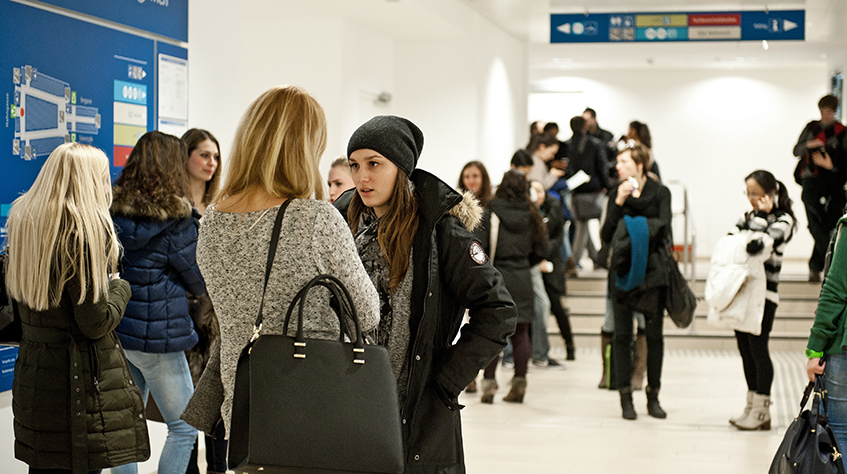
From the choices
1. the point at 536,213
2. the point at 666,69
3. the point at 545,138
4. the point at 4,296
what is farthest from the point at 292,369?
the point at 666,69

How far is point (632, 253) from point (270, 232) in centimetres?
391

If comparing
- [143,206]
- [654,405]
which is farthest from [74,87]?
[654,405]

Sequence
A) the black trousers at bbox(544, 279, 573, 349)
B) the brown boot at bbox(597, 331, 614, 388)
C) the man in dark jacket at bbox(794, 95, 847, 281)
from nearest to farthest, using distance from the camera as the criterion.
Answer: the brown boot at bbox(597, 331, 614, 388) < the black trousers at bbox(544, 279, 573, 349) < the man in dark jacket at bbox(794, 95, 847, 281)

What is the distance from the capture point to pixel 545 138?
9.18 m

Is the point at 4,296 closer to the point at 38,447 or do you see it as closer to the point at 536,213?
the point at 38,447

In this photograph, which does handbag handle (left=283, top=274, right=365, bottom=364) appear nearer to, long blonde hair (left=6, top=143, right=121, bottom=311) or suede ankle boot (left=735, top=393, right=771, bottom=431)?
long blonde hair (left=6, top=143, right=121, bottom=311)

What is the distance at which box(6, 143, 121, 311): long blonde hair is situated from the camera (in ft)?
8.97

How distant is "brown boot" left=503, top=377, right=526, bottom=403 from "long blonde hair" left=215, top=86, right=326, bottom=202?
449 centimetres

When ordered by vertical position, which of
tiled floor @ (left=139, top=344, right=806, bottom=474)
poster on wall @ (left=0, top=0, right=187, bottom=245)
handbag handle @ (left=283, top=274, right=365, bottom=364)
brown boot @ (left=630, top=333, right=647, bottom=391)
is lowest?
tiled floor @ (left=139, top=344, right=806, bottom=474)

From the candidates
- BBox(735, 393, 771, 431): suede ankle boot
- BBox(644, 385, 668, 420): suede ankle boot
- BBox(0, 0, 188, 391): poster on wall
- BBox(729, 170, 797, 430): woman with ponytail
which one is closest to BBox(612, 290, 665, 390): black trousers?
BBox(644, 385, 668, 420): suede ankle boot

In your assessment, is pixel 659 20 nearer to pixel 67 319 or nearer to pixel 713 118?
pixel 713 118

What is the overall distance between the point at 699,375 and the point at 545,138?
2984 millimetres

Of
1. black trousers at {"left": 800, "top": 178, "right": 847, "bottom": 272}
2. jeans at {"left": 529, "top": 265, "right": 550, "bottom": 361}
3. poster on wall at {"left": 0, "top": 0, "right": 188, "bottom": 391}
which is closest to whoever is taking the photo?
poster on wall at {"left": 0, "top": 0, "right": 188, "bottom": 391}

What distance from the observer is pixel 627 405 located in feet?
19.0
